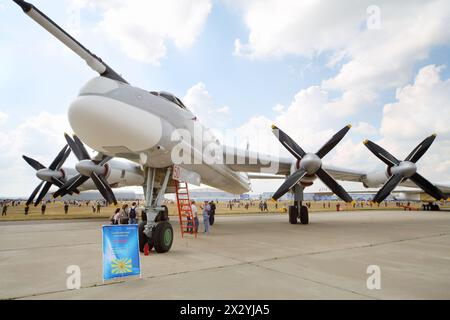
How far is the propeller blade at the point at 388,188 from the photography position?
530 inches

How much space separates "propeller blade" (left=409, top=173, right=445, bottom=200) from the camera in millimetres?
13789

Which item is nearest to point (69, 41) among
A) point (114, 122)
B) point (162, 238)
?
point (114, 122)

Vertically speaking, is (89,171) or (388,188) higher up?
(89,171)

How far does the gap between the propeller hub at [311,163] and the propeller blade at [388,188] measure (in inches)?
138

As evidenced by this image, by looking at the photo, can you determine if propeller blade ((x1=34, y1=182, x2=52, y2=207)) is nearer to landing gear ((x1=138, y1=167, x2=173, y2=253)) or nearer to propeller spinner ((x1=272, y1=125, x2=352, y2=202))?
landing gear ((x1=138, y1=167, x2=173, y2=253))

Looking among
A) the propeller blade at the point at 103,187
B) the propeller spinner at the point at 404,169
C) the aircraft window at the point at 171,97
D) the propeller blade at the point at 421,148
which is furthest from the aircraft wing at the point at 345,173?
the propeller blade at the point at 103,187

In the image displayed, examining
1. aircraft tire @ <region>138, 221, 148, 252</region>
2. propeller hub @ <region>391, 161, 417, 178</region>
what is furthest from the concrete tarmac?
propeller hub @ <region>391, 161, 417, 178</region>

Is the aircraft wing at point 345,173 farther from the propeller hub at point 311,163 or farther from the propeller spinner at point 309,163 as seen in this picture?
the propeller hub at point 311,163

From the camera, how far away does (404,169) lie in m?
13.7

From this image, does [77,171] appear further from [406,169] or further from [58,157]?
[406,169]

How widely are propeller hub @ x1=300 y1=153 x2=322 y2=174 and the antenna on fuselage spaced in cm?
829

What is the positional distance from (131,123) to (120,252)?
3.23m
